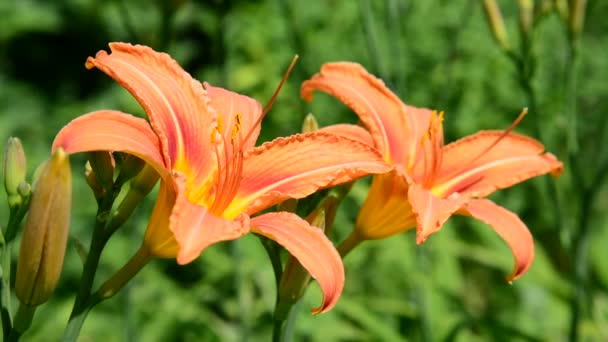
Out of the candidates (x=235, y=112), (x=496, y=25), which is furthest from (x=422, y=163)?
(x=496, y=25)

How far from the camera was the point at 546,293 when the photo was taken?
2.74 m

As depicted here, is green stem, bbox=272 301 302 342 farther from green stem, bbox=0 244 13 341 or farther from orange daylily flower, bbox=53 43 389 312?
green stem, bbox=0 244 13 341

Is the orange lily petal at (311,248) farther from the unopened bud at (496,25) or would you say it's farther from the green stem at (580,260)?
the unopened bud at (496,25)

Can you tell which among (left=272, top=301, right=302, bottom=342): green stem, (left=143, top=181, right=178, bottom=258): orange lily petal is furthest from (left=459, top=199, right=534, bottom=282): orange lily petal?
(left=143, top=181, right=178, bottom=258): orange lily petal

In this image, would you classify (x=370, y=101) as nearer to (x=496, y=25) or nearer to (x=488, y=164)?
(x=488, y=164)

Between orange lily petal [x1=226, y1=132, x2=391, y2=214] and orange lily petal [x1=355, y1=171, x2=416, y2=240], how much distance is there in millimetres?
101

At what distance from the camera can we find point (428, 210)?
110cm

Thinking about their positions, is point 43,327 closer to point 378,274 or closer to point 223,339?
point 223,339

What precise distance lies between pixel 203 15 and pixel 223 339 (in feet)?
4.96

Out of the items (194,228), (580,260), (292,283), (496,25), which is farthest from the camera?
(496,25)

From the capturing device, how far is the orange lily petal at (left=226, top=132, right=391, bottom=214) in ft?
3.62

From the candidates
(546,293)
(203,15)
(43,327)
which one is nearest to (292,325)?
(43,327)

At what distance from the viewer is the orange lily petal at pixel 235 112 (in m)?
1.19

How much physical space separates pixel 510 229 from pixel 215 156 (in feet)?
1.25
